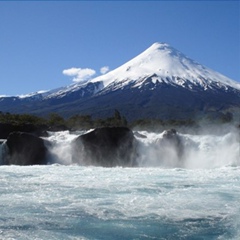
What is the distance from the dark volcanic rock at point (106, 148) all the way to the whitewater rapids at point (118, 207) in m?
9.71

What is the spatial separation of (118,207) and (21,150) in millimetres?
21699

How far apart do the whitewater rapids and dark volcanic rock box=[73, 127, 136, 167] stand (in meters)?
9.71

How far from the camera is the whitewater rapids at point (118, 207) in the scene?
1198 cm

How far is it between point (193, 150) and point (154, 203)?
2235cm

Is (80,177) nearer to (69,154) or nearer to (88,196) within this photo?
(88,196)

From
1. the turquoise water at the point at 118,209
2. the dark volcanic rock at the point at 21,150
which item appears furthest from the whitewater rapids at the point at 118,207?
the dark volcanic rock at the point at 21,150

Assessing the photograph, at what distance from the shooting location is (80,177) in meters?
24.5

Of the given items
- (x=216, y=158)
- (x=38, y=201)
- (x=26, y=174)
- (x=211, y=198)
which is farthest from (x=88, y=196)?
(x=216, y=158)

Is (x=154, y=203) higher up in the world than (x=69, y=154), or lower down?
lower down

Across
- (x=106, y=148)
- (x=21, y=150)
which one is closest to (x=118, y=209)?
(x=106, y=148)

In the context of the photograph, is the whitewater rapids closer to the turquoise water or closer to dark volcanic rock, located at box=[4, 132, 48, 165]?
the turquoise water

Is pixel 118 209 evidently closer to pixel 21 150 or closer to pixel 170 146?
pixel 21 150

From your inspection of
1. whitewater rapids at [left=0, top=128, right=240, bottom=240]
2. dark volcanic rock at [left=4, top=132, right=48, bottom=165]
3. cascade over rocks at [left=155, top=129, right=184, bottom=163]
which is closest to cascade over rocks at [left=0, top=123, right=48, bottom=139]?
dark volcanic rock at [left=4, top=132, right=48, bottom=165]

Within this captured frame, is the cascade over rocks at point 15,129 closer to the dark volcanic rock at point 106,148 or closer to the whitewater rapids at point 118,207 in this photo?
the dark volcanic rock at point 106,148
